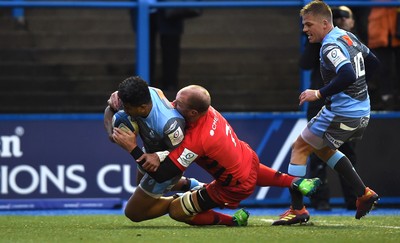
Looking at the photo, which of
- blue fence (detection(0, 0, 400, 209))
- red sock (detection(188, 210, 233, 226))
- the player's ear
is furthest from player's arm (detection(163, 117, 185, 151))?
blue fence (detection(0, 0, 400, 209))

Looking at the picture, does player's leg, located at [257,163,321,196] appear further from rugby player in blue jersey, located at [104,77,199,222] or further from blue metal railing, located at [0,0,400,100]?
blue metal railing, located at [0,0,400,100]

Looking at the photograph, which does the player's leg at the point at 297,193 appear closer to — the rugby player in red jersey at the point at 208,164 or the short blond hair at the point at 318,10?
the rugby player in red jersey at the point at 208,164

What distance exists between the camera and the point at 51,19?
50.2 ft

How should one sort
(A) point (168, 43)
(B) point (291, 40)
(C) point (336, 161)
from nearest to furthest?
(C) point (336, 161) < (A) point (168, 43) < (B) point (291, 40)

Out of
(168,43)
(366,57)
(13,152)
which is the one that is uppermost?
(366,57)

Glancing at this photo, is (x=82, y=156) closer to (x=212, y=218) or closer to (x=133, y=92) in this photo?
(x=212, y=218)

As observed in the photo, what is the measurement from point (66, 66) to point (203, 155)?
5.61m

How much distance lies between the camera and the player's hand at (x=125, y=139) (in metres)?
9.03

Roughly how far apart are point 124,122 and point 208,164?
2.60 ft

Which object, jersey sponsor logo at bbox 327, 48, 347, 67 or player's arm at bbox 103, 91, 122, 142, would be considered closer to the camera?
jersey sponsor logo at bbox 327, 48, 347, 67

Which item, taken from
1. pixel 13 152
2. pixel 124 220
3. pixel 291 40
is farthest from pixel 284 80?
pixel 124 220

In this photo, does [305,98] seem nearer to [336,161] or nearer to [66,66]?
[336,161]

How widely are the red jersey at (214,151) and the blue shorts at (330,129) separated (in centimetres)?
68

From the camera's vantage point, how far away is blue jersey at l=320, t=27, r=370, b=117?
9.41 meters
